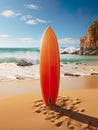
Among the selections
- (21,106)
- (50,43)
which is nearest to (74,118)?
(21,106)

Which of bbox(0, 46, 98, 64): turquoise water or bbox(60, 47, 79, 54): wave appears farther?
bbox(60, 47, 79, 54): wave

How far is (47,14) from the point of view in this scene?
12.9 metres

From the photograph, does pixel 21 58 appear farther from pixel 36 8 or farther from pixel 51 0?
pixel 51 0

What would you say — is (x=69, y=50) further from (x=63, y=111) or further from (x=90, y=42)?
(x=63, y=111)

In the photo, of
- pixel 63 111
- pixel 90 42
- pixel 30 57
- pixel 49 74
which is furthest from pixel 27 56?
pixel 63 111

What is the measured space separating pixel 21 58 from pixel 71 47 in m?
3.35

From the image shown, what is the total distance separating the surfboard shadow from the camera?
2847mm

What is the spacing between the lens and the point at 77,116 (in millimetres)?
3021

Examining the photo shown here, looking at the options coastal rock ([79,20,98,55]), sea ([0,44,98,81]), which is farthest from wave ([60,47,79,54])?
coastal rock ([79,20,98,55])

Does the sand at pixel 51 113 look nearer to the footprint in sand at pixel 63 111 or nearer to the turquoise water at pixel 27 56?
the footprint in sand at pixel 63 111

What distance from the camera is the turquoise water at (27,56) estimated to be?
43.6ft

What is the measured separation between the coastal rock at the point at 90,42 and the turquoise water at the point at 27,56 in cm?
85

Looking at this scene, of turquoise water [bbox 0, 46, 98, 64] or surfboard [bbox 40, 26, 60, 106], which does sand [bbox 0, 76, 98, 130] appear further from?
turquoise water [bbox 0, 46, 98, 64]

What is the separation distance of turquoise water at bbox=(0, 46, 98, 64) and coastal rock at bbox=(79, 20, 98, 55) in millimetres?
847
